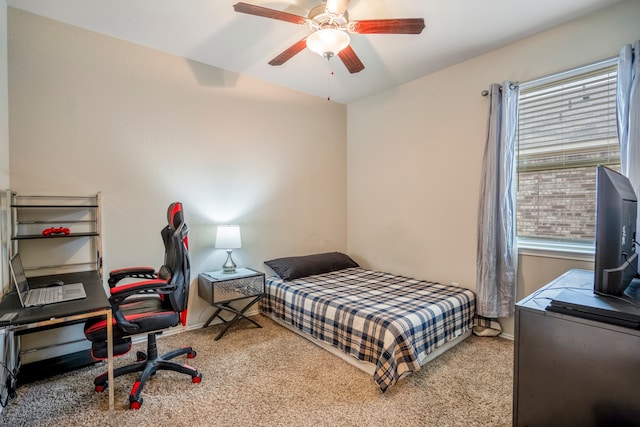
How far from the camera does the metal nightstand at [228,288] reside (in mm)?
2891

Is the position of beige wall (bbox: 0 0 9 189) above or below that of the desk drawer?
above

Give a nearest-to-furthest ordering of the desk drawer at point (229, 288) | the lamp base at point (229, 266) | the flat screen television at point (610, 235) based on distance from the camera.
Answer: the flat screen television at point (610, 235) < the desk drawer at point (229, 288) < the lamp base at point (229, 266)

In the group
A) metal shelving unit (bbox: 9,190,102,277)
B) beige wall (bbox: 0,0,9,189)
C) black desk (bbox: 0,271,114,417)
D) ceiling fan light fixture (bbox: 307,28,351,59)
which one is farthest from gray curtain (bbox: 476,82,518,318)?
beige wall (bbox: 0,0,9,189)

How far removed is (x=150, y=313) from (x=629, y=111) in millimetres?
3545

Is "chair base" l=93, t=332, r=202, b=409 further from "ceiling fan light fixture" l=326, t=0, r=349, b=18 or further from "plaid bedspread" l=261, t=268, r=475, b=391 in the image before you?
"ceiling fan light fixture" l=326, t=0, r=349, b=18

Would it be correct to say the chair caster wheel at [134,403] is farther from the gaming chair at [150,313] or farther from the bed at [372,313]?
the bed at [372,313]

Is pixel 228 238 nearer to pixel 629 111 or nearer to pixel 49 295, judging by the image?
pixel 49 295

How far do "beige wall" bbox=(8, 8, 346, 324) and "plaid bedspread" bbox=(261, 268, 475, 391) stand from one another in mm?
789

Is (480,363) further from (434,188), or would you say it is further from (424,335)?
(434,188)

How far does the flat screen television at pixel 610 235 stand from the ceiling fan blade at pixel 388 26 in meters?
1.28


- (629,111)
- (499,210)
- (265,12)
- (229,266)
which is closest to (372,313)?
(499,210)

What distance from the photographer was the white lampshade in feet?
9.95

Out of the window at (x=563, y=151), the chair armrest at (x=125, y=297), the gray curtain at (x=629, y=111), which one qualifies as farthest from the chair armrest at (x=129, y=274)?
the gray curtain at (x=629, y=111)

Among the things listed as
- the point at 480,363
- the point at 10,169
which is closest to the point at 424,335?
the point at 480,363
